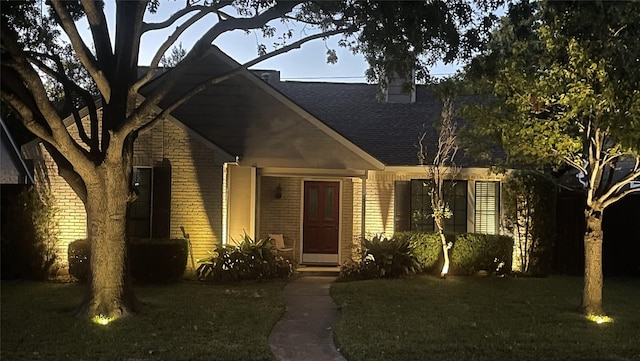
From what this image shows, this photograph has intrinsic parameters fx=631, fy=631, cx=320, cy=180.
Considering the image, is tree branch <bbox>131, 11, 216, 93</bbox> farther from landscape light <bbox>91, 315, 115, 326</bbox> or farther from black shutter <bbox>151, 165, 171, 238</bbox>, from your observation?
black shutter <bbox>151, 165, 171, 238</bbox>

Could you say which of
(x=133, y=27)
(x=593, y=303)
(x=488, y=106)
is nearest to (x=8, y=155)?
(x=133, y=27)

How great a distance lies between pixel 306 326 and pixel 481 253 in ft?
21.2

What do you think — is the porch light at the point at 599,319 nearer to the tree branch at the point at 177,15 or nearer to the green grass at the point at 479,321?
the green grass at the point at 479,321

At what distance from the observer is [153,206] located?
13.9 metres

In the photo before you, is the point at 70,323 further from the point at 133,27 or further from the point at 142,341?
the point at 133,27

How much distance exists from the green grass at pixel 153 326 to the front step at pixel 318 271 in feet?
8.51

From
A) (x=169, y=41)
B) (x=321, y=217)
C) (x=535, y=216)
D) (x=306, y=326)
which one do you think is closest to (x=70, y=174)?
(x=169, y=41)

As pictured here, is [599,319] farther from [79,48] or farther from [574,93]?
[79,48]

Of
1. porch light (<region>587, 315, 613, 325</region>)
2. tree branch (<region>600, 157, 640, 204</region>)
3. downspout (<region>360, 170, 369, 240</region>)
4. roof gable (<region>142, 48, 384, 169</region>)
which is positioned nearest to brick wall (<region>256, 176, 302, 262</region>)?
roof gable (<region>142, 48, 384, 169</region>)

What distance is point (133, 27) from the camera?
9.59 m

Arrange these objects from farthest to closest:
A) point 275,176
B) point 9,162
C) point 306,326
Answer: point 275,176 → point 306,326 → point 9,162

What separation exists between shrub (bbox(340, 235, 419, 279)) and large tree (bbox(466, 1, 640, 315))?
3.91 m

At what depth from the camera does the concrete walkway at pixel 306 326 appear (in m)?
7.77

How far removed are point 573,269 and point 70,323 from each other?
11393 millimetres
